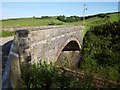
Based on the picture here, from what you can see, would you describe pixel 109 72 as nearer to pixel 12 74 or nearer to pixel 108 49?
pixel 108 49

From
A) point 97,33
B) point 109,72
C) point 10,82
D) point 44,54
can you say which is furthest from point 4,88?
→ point 97,33

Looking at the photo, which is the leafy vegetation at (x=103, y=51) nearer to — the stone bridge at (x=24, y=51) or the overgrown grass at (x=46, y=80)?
the stone bridge at (x=24, y=51)

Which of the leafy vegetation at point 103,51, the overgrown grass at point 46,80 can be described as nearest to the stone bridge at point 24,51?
the overgrown grass at point 46,80

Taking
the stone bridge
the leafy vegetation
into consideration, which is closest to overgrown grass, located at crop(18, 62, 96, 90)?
the stone bridge

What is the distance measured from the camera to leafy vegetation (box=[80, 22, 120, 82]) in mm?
26825

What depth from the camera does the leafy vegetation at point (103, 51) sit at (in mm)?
26825

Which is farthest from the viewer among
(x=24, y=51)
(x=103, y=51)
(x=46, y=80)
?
(x=103, y=51)

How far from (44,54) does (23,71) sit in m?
3.36

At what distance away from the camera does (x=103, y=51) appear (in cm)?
3144

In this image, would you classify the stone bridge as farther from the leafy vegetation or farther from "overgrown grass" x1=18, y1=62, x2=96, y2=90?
the leafy vegetation

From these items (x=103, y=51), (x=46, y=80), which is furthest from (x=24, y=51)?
(x=103, y=51)

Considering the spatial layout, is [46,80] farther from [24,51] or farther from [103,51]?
[103,51]

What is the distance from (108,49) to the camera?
104 feet

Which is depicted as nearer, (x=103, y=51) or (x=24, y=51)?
(x=24, y=51)
